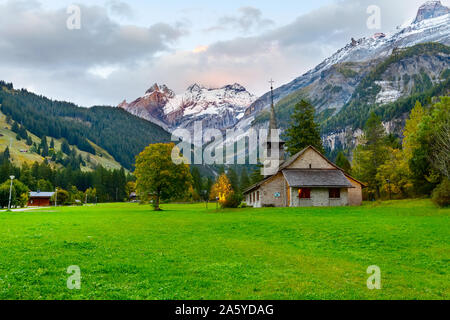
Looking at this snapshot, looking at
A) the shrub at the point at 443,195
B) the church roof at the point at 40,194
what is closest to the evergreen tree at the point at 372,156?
the shrub at the point at 443,195

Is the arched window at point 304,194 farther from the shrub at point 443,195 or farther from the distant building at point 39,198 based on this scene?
the distant building at point 39,198

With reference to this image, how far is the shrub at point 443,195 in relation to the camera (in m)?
32.3

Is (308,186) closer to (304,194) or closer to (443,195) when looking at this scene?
(304,194)

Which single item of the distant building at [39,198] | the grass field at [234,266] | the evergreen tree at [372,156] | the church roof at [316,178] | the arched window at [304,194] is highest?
the evergreen tree at [372,156]

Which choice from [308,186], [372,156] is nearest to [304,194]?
[308,186]

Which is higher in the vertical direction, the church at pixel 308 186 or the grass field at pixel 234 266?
the church at pixel 308 186

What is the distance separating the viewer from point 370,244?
15930mm

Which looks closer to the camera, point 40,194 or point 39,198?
point 40,194

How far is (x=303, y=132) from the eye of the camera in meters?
68.7

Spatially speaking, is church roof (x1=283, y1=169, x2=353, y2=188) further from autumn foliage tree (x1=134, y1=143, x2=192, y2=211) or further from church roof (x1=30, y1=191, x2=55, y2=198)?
church roof (x1=30, y1=191, x2=55, y2=198)

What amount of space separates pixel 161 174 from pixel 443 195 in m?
41.2

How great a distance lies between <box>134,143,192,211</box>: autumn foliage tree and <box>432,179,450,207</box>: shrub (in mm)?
39464

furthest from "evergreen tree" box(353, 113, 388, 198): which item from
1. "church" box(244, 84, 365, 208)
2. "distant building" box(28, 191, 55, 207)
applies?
"distant building" box(28, 191, 55, 207)
